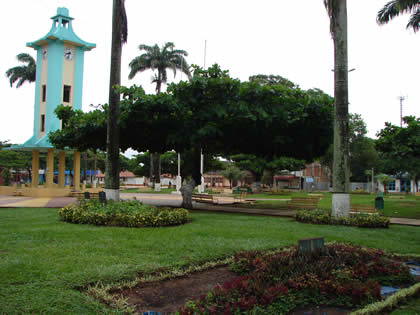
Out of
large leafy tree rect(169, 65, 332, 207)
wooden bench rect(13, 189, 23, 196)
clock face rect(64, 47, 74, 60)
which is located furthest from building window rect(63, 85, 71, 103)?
large leafy tree rect(169, 65, 332, 207)

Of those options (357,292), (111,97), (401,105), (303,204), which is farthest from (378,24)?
(401,105)

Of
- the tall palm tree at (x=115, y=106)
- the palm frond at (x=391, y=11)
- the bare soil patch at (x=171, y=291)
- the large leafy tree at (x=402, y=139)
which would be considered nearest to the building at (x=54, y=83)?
the tall palm tree at (x=115, y=106)

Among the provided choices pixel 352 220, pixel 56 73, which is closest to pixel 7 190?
pixel 56 73

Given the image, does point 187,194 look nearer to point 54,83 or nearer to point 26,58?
point 54,83

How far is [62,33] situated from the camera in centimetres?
3003

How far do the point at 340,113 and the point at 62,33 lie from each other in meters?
24.9

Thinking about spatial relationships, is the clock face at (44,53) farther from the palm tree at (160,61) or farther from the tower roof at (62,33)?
the palm tree at (160,61)

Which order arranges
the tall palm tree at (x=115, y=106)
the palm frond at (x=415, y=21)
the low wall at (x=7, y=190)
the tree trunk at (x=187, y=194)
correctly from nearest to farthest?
the tall palm tree at (x=115, y=106)
the tree trunk at (x=187, y=194)
the palm frond at (x=415, y=21)
the low wall at (x=7, y=190)

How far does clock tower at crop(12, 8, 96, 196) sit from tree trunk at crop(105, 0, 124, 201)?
Answer: 1651 cm

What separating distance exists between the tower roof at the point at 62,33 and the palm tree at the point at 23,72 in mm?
9539

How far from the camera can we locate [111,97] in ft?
48.6

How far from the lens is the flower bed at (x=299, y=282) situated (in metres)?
4.59

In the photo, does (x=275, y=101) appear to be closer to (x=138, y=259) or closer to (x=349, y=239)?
(x=349, y=239)

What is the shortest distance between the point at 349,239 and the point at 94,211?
764 centimetres
